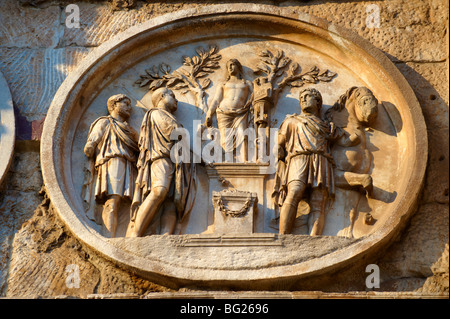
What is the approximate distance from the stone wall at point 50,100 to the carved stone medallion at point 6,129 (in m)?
0.09

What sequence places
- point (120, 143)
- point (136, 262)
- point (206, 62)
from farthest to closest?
1. point (206, 62)
2. point (120, 143)
3. point (136, 262)

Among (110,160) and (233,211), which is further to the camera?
(110,160)

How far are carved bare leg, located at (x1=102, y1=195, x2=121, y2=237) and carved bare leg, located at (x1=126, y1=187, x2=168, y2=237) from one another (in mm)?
154

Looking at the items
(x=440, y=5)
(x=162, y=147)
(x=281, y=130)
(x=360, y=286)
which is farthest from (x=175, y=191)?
(x=440, y=5)

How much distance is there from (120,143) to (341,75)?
227 centimetres

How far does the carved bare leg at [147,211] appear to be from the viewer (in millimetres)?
9508

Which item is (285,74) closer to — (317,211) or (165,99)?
→ (165,99)

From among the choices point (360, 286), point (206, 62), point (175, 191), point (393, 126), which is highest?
point (206, 62)

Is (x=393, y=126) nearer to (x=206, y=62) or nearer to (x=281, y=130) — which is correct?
(x=281, y=130)

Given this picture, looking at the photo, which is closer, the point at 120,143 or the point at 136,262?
the point at 136,262

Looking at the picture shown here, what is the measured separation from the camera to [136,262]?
920 centimetres

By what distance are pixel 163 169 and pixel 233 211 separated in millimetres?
748

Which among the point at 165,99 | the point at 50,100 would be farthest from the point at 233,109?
the point at 50,100

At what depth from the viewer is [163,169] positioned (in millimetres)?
9641
